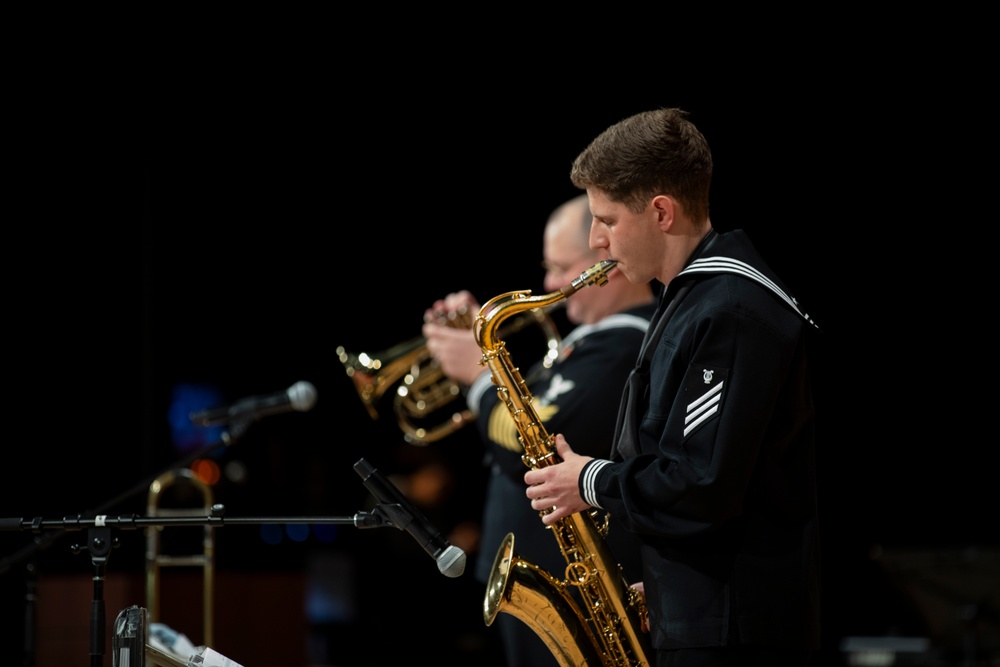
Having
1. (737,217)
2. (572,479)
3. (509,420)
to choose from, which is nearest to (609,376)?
(509,420)

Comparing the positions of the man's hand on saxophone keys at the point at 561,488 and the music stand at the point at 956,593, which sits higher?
the music stand at the point at 956,593

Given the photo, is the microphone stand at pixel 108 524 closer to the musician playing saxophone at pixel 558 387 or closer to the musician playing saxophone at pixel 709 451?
the musician playing saxophone at pixel 709 451

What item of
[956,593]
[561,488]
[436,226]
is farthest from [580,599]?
[436,226]

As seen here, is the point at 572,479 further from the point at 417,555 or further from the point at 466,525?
the point at 466,525

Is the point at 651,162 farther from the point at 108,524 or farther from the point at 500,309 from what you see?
the point at 108,524

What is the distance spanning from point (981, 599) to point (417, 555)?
10.7 feet

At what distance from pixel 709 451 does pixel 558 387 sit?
121cm

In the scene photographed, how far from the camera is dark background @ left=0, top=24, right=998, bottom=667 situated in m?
5.46

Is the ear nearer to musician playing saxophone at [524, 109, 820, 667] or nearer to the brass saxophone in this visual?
musician playing saxophone at [524, 109, 820, 667]

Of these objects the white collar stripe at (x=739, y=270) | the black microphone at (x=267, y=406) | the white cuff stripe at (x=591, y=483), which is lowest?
the white cuff stripe at (x=591, y=483)

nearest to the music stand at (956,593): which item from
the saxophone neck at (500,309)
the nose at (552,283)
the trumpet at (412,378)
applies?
the trumpet at (412,378)

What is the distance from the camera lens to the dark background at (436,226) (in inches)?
215

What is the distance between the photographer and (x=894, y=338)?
665 cm

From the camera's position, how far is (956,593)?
493 centimetres
